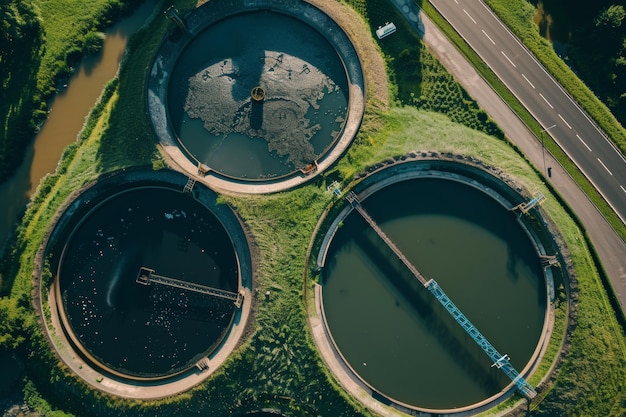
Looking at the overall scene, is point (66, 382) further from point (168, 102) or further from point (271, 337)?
point (168, 102)

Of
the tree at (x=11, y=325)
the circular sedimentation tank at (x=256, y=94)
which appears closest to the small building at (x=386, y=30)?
the circular sedimentation tank at (x=256, y=94)

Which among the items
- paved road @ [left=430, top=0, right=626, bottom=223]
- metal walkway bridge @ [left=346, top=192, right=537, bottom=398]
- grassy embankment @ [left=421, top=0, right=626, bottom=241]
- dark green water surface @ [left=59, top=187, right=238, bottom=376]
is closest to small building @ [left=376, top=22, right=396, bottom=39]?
grassy embankment @ [left=421, top=0, right=626, bottom=241]

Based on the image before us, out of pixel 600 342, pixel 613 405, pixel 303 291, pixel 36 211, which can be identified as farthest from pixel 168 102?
pixel 613 405

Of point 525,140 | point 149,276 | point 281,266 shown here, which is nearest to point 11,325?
point 149,276

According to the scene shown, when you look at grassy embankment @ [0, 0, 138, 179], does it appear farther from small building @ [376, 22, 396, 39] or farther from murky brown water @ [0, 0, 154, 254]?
small building @ [376, 22, 396, 39]

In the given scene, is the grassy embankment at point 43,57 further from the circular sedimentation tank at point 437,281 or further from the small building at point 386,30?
the circular sedimentation tank at point 437,281

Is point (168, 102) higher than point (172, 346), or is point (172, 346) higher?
point (168, 102)
